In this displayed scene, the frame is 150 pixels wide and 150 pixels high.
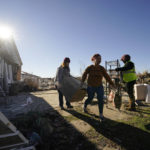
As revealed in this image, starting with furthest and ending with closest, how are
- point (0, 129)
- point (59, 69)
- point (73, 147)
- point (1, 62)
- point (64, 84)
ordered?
point (1, 62) < point (59, 69) < point (64, 84) < point (73, 147) < point (0, 129)

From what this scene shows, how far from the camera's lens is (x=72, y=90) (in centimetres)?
287

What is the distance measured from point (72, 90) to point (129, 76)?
7.12 feet

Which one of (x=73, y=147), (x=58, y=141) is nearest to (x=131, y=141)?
(x=73, y=147)

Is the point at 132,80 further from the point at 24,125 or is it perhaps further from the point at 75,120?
the point at 24,125

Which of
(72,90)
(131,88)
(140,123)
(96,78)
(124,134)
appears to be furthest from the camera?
(131,88)

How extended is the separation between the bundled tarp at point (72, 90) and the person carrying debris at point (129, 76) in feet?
5.23

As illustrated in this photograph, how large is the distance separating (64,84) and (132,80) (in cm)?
233

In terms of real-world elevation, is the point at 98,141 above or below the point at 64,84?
below

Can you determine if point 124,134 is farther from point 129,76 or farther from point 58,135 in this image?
point 129,76

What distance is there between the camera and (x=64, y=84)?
10.6ft

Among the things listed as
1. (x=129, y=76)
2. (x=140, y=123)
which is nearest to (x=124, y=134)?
(x=140, y=123)

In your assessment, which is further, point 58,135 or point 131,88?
point 131,88

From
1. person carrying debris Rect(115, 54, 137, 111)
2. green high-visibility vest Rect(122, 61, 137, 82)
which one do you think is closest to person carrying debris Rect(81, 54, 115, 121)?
person carrying debris Rect(115, 54, 137, 111)

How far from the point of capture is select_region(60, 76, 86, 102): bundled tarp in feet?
9.21
